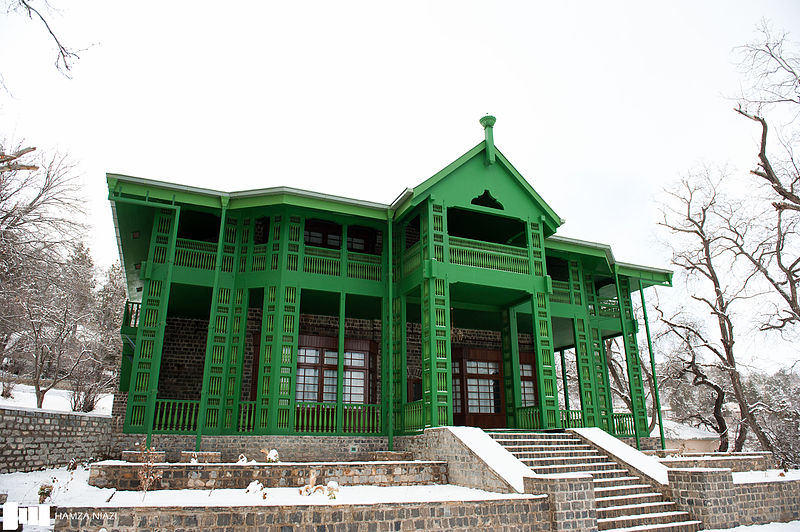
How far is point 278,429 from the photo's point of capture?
12.9 meters

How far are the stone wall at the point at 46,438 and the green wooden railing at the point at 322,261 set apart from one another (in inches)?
268

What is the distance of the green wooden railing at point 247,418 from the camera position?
512 inches

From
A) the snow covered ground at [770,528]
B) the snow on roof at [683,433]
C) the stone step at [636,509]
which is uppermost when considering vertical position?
the snow on roof at [683,433]

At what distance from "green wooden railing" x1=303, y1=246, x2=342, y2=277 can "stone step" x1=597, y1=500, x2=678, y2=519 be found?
8658 mm

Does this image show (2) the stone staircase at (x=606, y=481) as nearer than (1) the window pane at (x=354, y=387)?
Yes

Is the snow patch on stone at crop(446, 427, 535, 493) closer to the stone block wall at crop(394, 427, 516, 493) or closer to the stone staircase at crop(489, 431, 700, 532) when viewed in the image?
the stone block wall at crop(394, 427, 516, 493)

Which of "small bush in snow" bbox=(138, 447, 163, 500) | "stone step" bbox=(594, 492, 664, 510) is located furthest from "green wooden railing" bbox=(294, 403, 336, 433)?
"stone step" bbox=(594, 492, 664, 510)

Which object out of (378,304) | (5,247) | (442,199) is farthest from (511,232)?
(5,247)

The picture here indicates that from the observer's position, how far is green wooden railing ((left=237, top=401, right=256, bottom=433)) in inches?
512

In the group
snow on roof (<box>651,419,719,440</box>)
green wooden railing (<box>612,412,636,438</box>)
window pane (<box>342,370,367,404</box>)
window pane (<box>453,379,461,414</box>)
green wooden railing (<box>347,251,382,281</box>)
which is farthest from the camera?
snow on roof (<box>651,419,719,440</box>)

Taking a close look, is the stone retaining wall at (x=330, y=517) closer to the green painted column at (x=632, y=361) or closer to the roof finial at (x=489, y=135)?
the roof finial at (x=489, y=135)

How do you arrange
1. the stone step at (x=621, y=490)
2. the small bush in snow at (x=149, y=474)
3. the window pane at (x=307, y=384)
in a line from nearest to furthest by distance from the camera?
the small bush in snow at (x=149, y=474) < the stone step at (x=621, y=490) < the window pane at (x=307, y=384)

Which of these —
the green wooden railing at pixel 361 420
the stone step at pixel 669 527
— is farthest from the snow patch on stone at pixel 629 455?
the green wooden railing at pixel 361 420

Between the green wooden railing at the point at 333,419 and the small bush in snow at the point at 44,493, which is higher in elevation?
the green wooden railing at the point at 333,419
